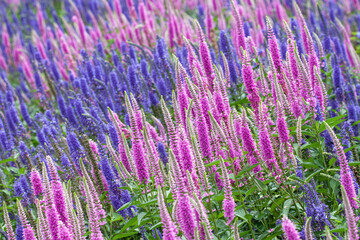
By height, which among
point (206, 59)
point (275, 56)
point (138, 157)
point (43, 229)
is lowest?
point (43, 229)

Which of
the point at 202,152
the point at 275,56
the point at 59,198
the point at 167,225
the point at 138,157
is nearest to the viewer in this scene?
the point at 167,225

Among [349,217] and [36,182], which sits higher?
[36,182]

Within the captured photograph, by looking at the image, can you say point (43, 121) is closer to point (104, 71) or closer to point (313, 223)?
point (104, 71)

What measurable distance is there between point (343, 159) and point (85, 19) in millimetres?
13775

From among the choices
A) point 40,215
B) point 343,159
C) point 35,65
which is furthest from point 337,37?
point 35,65

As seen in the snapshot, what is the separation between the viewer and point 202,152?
441 cm

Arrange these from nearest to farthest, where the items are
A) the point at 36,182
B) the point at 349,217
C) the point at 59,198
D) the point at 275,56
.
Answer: the point at 349,217 → the point at 59,198 → the point at 36,182 → the point at 275,56

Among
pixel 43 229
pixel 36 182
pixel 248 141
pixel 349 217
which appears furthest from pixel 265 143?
pixel 36 182

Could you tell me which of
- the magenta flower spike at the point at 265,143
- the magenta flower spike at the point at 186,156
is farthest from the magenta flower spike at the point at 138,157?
the magenta flower spike at the point at 265,143

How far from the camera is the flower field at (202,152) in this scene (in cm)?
374

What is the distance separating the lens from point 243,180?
4.63m

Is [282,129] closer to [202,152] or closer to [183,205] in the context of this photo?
[202,152]

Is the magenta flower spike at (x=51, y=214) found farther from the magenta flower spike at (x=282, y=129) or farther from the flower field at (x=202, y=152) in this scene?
the magenta flower spike at (x=282, y=129)

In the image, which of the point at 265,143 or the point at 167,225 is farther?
the point at 265,143
